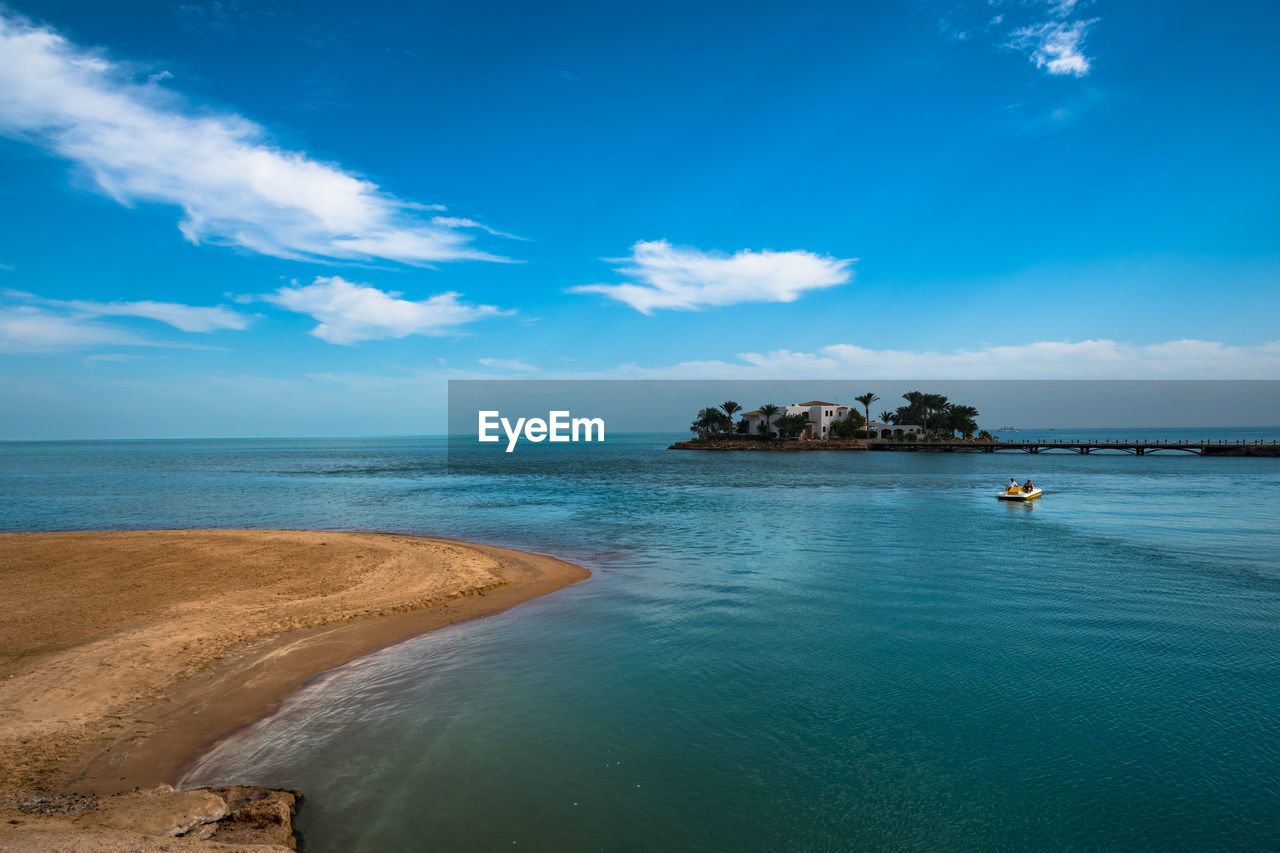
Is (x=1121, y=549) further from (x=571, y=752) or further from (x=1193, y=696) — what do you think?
(x=571, y=752)

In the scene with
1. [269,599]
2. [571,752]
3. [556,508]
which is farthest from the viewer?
[556,508]

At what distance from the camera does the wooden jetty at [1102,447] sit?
99625mm

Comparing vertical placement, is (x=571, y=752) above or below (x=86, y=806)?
below

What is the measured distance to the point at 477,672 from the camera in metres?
11.5

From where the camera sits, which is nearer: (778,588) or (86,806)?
(86,806)

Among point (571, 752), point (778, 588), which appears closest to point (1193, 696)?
→ point (778, 588)

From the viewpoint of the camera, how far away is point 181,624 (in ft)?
43.1

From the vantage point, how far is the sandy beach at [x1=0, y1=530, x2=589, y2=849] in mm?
8172

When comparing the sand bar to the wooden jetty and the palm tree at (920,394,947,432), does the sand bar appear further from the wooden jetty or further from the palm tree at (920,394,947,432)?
the palm tree at (920,394,947,432)

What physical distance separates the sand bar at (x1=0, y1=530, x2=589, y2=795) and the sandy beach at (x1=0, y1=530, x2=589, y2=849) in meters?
0.03

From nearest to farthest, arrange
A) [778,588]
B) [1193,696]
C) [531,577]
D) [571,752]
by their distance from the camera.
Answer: [571,752] < [1193,696] < [778,588] < [531,577]

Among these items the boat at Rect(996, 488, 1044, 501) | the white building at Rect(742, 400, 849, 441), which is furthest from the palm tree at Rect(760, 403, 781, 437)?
the boat at Rect(996, 488, 1044, 501)

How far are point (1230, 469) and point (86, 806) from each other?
10036cm

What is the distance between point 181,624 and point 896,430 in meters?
145
